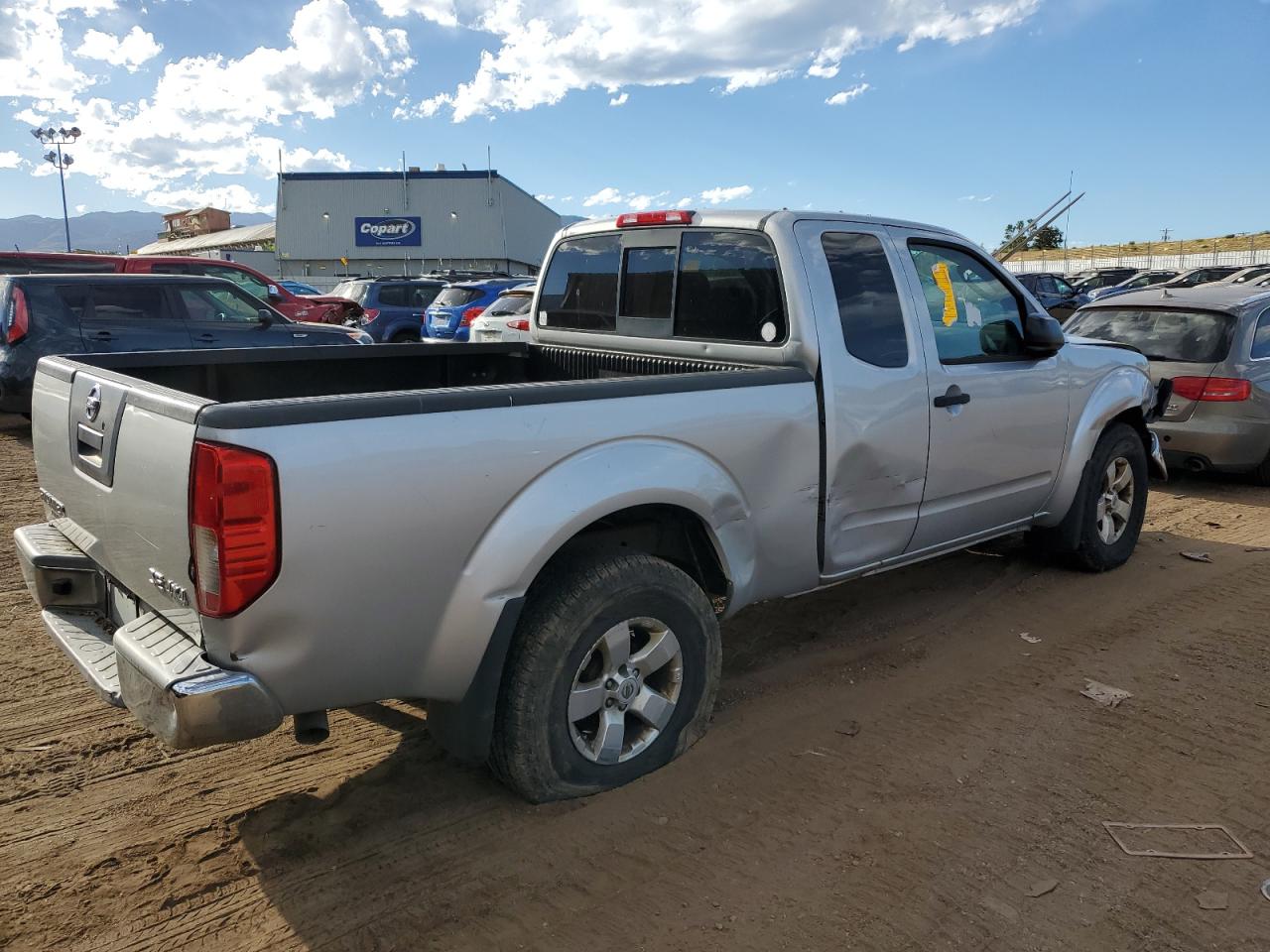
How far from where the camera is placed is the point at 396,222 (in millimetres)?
54375

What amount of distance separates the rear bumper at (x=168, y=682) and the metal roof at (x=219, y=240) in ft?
229

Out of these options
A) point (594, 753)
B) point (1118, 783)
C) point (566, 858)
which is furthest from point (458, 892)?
point (1118, 783)

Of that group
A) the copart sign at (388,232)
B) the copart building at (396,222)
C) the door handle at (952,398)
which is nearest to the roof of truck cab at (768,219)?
the door handle at (952,398)

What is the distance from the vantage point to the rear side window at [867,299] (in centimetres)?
386

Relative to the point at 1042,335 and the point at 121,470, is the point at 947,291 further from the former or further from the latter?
the point at 121,470

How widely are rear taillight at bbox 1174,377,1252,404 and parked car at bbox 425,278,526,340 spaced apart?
39.1 ft

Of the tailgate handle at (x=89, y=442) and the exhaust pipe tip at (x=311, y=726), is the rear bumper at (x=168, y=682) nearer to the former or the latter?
the exhaust pipe tip at (x=311, y=726)

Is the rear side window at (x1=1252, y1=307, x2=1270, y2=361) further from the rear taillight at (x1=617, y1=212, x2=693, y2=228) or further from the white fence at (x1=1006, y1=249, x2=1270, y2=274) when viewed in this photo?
the white fence at (x1=1006, y1=249, x2=1270, y2=274)

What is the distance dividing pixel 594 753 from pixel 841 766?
0.93 metres

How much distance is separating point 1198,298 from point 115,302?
33.3 ft

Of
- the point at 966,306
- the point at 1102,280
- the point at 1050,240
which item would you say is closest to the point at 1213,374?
the point at 966,306

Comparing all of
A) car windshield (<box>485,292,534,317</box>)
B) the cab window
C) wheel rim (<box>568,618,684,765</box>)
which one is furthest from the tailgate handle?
car windshield (<box>485,292,534,317</box>)

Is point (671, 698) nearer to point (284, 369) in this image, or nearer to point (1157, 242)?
point (284, 369)

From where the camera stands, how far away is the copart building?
54.1 meters
